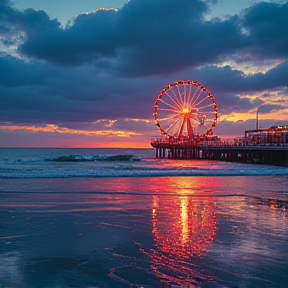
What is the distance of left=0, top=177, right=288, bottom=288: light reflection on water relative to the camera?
5383mm

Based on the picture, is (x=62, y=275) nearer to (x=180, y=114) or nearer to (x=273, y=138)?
(x=180, y=114)

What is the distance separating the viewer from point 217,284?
5.00 m

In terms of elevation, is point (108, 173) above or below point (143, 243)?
above

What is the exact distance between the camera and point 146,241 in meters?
7.25

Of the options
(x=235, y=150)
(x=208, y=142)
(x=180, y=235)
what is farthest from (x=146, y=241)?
(x=208, y=142)

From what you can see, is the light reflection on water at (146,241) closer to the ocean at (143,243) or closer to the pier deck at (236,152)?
the ocean at (143,243)

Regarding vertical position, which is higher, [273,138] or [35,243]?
[273,138]

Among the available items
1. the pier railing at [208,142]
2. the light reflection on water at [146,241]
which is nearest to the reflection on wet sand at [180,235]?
the light reflection on water at [146,241]

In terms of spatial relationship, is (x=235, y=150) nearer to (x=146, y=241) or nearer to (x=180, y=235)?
(x=180, y=235)

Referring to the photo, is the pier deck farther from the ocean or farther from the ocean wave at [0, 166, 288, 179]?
the ocean

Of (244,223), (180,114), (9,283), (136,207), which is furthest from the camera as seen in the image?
(180,114)

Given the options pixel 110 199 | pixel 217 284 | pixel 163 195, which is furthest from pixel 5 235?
pixel 163 195

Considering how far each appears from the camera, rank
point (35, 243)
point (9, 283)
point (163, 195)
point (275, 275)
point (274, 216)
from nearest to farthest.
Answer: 1. point (9, 283)
2. point (275, 275)
3. point (35, 243)
4. point (274, 216)
5. point (163, 195)

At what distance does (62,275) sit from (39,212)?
Result: 5.21 meters
